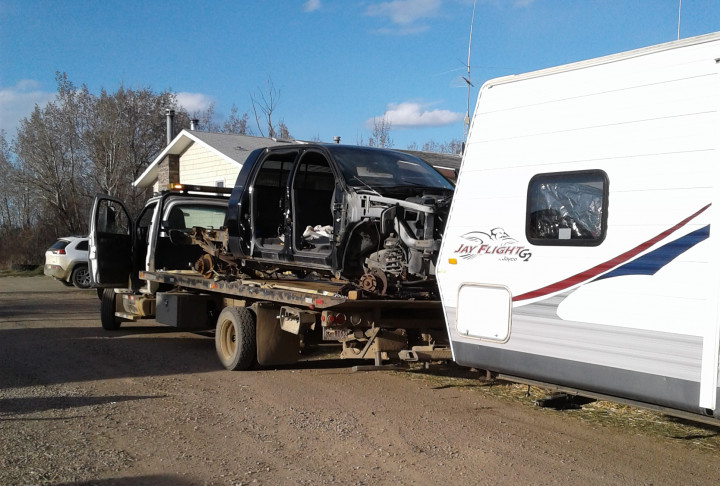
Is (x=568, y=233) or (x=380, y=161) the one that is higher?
(x=380, y=161)

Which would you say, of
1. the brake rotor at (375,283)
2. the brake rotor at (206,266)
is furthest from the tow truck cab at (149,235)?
the brake rotor at (375,283)

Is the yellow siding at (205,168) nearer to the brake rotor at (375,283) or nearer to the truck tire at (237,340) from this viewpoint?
the truck tire at (237,340)

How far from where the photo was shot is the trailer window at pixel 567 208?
5.21 meters

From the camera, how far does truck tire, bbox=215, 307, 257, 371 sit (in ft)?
28.0

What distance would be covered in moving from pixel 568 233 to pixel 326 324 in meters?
2.66

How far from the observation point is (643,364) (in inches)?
189

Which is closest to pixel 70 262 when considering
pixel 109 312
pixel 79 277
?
pixel 79 277

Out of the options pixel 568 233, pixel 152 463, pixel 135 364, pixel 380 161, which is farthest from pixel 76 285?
pixel 568 233

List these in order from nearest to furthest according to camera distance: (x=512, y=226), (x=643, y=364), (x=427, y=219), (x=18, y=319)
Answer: (x=643, y=364) → (x=512, y=226) → (x=427, y=219) → (x=18, y=319)

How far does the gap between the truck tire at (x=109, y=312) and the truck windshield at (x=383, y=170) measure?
5973 mm

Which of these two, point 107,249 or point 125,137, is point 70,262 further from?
point 125,137

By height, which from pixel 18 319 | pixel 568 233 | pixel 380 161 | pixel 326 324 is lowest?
pixel 18 319

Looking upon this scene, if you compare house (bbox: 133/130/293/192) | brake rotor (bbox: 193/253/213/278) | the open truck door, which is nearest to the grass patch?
brake rotor (bbox: 193/253/213/278)

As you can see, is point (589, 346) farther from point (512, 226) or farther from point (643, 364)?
point (512, 226)
